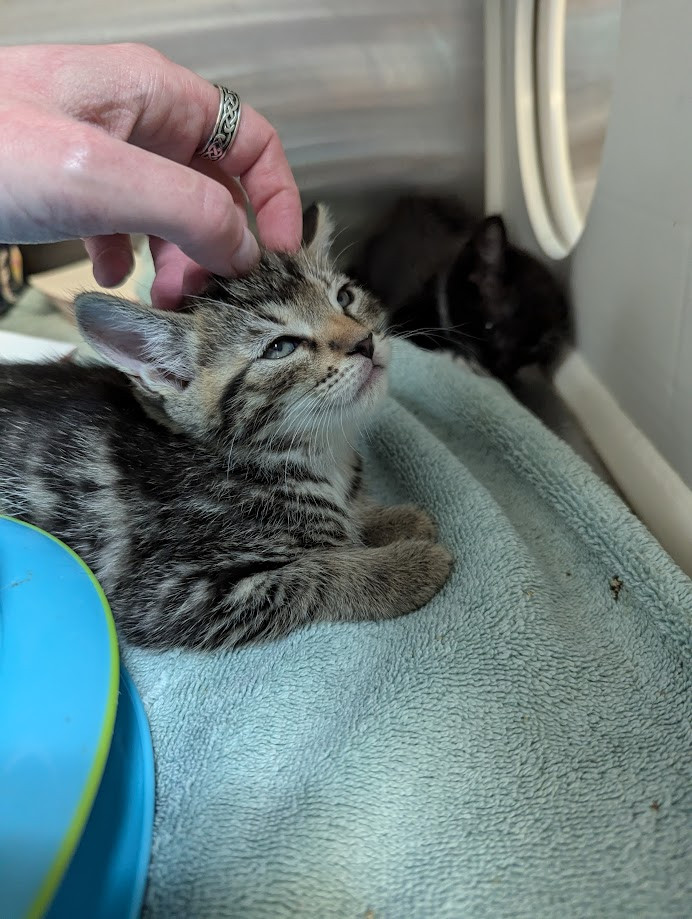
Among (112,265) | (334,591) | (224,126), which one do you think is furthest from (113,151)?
(334,591)

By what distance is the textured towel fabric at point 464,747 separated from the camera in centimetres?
65

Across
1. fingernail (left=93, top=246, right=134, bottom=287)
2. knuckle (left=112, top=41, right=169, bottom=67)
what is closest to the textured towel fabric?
fingernail (left=93, top=246, right=134, bottom=287)

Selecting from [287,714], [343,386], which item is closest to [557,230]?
[343,386]

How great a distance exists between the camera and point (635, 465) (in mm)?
1096

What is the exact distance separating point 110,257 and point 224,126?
0.99ft

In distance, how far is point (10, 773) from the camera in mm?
637

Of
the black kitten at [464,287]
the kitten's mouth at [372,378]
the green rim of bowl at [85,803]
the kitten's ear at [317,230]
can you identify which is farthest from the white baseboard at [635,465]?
the green rim of bowl at [85,803]

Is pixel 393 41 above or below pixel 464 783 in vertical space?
above

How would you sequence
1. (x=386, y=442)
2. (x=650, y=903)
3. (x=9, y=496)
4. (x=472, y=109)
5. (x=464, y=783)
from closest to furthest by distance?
(x=650, y=903) → (x=464, y=783) → (x=9, y=496) → (x=386, y=442) → (x=472, y=109)

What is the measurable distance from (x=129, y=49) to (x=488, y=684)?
957mm

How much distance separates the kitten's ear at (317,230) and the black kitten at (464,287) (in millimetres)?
275

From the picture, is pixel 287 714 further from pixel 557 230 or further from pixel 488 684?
pixel 557 230

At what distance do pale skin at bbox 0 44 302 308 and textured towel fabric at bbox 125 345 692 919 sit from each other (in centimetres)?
58

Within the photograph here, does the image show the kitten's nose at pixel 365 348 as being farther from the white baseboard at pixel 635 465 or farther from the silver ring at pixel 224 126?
the white baseboard at pixel 635 465
